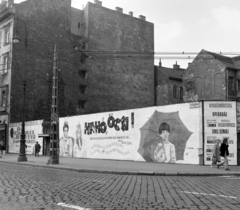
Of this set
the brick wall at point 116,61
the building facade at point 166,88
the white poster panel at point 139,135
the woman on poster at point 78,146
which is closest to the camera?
the white poster panel at point 139,135

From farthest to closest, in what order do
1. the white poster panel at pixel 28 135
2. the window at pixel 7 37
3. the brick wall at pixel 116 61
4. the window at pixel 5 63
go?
1. the brick wall at pixel 116 61
2. the window at pixel 7 37
3. the window at pixel 5 63
4. the white poster panel at pixel 28 135

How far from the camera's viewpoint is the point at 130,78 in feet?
173

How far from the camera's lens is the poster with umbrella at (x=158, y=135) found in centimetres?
2380

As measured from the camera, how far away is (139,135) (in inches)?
1056

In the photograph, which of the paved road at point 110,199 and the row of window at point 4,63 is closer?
the paved road at point 110,199

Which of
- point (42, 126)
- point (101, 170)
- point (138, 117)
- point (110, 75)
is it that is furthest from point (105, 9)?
point (101, 170)

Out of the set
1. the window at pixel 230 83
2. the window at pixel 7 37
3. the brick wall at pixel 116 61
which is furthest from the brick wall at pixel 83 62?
the window at pixel 230 83

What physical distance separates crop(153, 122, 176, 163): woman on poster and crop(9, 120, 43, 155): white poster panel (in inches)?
603

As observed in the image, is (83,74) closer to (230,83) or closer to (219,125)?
(230,83)

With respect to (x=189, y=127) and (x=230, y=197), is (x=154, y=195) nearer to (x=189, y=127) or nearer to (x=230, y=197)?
(x=230, y=197)

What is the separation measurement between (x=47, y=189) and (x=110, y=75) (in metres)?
41.6

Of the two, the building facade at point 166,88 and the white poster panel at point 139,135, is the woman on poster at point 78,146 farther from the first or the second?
the building facade at point 166,88

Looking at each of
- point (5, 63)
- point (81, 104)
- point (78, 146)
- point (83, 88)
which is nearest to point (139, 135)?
point (78, 146)

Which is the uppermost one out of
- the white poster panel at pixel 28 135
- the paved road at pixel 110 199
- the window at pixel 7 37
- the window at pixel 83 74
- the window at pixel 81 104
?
the window at pixel 7 37
